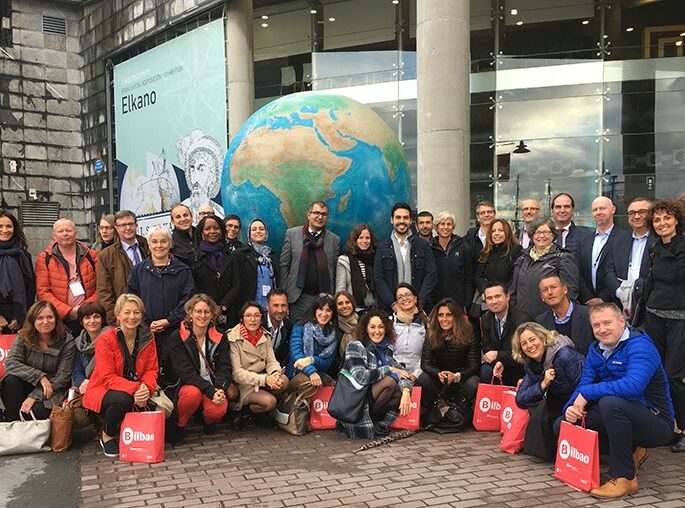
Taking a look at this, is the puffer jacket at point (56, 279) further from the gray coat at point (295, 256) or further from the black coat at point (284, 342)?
the gray coat at point (295, 256)

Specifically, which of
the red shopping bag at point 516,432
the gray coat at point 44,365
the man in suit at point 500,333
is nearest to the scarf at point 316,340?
the man in suit at point 500,333

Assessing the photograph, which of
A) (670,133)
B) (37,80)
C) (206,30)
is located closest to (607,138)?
(670,133)

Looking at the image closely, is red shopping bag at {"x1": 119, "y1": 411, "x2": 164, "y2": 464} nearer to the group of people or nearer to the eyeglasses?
the group of people

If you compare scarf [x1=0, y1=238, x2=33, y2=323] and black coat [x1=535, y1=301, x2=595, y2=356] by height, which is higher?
scarf [x1=0, y1=238, x2=33, y2=323]

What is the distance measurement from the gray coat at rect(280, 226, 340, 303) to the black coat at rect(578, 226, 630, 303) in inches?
102

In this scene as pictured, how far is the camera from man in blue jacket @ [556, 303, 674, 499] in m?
4.43

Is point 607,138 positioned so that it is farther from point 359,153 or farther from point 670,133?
point 359,153

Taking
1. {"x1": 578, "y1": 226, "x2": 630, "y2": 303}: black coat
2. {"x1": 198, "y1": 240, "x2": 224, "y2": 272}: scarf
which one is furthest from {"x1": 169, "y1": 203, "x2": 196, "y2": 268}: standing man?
{"x1": 578, "y1": 226, "x2": 630, "y2": 303}: black coat

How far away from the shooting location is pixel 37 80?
22.5 m

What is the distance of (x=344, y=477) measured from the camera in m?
4.85

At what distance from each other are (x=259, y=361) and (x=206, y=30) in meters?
15.1

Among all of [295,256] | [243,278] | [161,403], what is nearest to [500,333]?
[295,256]

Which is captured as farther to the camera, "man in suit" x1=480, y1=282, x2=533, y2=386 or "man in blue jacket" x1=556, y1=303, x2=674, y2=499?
"man in suit" x1=480, y1=282, x2=533, y2=386

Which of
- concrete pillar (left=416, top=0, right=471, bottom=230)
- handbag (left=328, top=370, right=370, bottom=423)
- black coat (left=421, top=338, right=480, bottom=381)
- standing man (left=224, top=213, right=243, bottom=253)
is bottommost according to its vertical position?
handbag (left=328, top=370, right=370, bottom=423)
